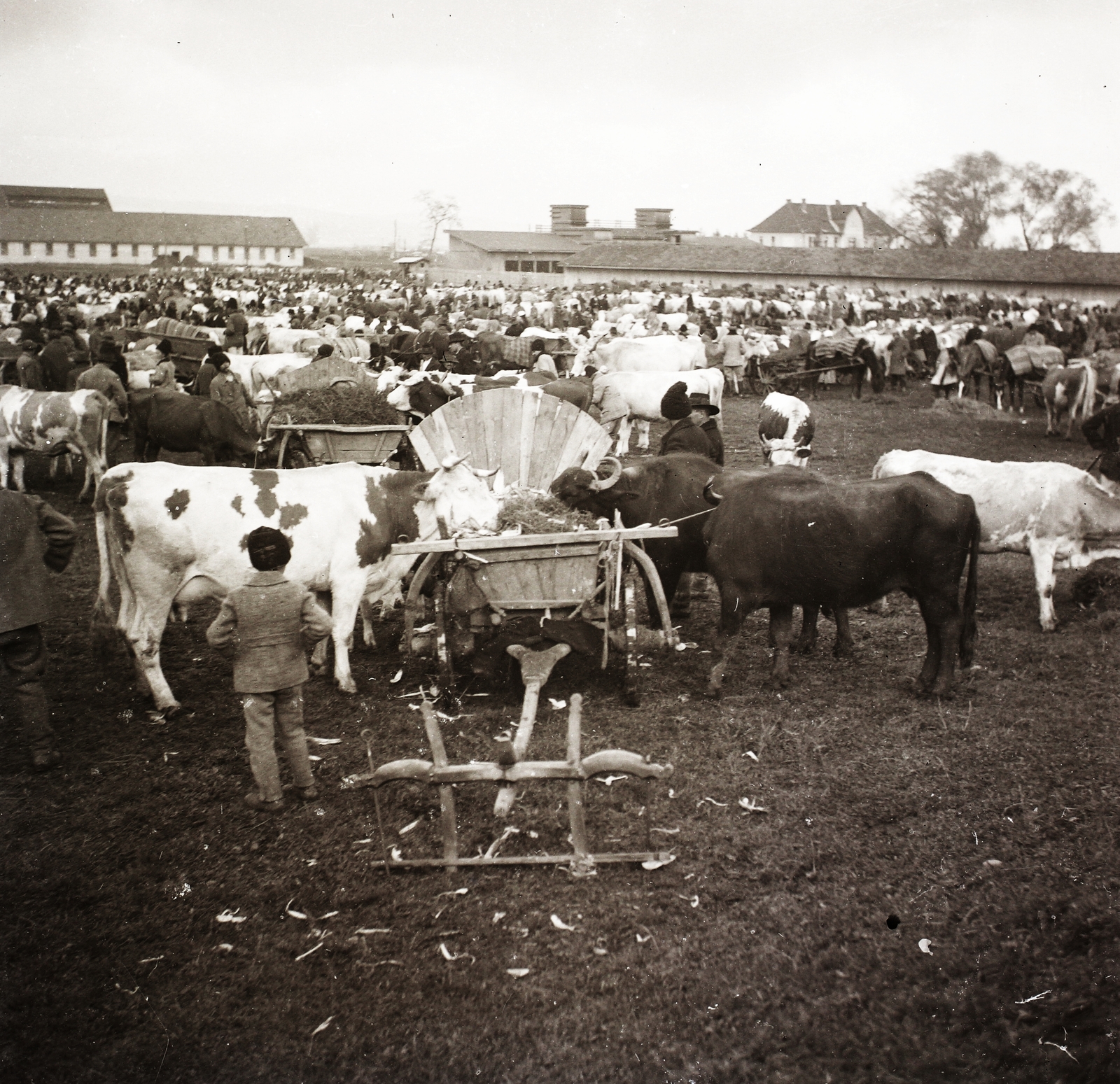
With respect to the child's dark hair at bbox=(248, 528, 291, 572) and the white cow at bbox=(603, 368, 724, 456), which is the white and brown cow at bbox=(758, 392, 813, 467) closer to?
the white cow at bbox=(603, 368, 724, 456)

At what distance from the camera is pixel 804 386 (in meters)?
25.8

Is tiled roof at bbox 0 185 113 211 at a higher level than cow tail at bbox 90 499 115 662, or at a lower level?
higher

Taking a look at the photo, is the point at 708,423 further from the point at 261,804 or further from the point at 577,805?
the point at 261,804

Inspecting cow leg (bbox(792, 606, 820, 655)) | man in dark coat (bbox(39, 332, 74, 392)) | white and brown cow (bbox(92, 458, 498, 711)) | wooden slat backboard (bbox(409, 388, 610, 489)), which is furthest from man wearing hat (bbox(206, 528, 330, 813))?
man in dark coat (bbox(39, 332, 74, 392))

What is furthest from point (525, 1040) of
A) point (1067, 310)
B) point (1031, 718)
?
point (1067, 310)

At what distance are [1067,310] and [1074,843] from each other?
34.2 m

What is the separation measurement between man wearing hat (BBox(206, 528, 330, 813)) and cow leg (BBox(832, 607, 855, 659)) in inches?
179

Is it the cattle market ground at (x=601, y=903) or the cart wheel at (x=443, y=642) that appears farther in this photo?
the cart wheel at (x=443, y=642)

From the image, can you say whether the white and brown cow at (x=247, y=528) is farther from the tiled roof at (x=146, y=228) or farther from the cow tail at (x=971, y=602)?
the tiled roof at (x=146, y=228)

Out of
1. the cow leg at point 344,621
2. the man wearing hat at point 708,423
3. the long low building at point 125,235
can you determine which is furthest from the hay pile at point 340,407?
the long low building at point 125,235

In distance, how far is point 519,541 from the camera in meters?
6.43

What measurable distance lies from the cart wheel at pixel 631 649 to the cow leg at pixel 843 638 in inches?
80.5

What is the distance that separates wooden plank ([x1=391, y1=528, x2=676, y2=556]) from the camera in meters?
6.40

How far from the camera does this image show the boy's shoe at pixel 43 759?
6055mm
